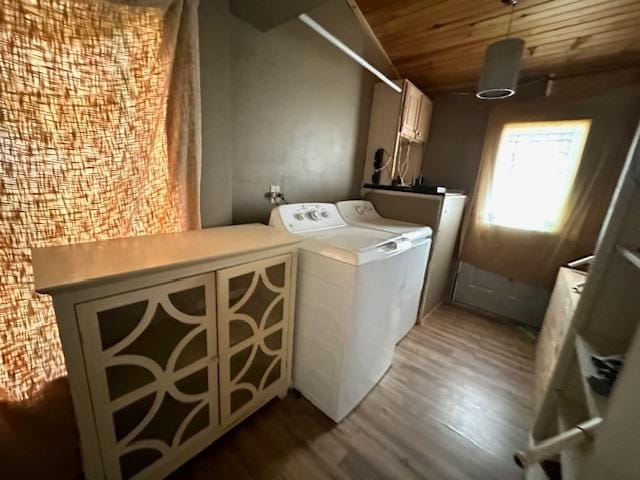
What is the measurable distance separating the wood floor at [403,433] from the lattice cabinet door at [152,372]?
237mm

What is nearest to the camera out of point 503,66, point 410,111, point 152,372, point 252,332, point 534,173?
point 152,372

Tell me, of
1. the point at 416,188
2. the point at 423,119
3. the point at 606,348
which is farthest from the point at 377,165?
the point at 606,348

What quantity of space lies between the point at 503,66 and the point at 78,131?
2.30m

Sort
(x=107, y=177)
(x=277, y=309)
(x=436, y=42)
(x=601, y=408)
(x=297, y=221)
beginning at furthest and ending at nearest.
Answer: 1. (x=436, y=42)
2. (x=297, y=221)
3. (x=277, y=309)
4. (x=107, y=177)
5. (x=601, y=408)

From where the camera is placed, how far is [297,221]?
1612mm

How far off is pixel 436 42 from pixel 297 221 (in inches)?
79.5

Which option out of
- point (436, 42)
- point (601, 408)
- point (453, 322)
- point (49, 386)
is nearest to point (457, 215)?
point (453, 322)

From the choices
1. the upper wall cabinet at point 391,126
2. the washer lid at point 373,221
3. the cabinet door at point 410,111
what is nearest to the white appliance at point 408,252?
the washer lid at point 373,221

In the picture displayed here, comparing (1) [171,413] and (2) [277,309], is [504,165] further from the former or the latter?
(1) [171,413]

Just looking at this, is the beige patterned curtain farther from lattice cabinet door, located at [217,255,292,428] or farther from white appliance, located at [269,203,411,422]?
white appliance, located at [269,203,411,422]

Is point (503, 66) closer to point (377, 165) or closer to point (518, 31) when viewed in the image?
point (518, 31)

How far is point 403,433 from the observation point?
1368 mm

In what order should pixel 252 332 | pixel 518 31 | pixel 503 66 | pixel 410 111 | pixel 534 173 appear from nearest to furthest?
pixel 252 332 < pixel 503 66 < pixel 518 31 < pixel 534 173 < pixel 410 111

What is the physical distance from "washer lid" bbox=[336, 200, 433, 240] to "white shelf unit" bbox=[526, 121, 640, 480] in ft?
3.00
